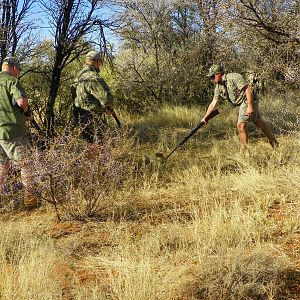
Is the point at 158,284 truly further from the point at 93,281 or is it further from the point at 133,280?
the point at 93,281

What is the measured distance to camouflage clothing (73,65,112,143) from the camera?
244 inches

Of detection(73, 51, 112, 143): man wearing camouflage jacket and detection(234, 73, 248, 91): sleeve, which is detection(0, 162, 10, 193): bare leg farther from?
detection(234, 73, 248, 91): sleeve

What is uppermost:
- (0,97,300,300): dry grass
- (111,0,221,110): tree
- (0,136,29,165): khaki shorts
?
(111,0,221,110): tree

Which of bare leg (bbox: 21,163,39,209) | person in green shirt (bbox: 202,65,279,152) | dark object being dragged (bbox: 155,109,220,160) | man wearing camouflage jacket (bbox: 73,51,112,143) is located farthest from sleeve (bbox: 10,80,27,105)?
person in green shirt (bbox: 202,65,279,152)

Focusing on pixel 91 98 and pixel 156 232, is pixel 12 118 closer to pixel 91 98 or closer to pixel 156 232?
pixel 91 98

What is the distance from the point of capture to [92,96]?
6.39 meters

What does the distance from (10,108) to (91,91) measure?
1.25 meters

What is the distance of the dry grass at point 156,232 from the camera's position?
323 centimetres

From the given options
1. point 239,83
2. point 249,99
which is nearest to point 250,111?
point 249,99

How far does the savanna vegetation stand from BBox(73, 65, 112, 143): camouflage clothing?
276 millimetres

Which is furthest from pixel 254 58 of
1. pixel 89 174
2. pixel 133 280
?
pixel 133 280

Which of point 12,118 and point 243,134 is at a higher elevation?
point 12,118

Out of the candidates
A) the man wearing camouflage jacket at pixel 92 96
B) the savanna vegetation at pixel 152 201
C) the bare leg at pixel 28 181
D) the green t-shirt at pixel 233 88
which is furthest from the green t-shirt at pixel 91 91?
the green t-shirt at pixel 233 88

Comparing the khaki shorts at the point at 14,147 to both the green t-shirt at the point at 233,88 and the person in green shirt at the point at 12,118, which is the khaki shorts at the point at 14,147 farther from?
the green t-shirt at the point at 233,88
